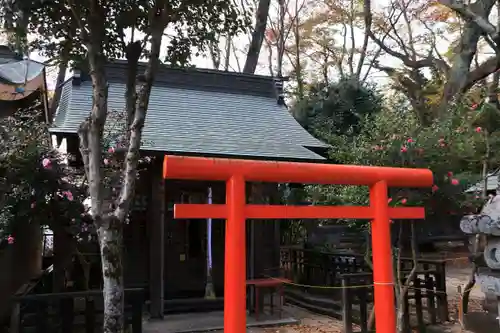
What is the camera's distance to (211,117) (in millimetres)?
10812

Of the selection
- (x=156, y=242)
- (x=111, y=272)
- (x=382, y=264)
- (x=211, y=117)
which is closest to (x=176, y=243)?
(x=156, y=242)

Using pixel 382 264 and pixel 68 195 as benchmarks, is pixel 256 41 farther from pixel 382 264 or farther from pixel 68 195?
pixel 382 264

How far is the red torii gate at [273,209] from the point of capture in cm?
301

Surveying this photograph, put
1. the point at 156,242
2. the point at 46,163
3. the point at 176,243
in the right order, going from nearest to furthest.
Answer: the point at 46,163 → the point at 156,242 → the point at 176,243

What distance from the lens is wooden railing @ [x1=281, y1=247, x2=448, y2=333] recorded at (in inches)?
286

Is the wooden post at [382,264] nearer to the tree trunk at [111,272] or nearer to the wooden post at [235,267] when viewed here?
the wooden post at [235,267]

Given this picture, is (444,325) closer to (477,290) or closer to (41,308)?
(477,290)

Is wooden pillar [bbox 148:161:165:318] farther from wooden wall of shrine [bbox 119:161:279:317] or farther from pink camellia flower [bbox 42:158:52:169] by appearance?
pink camellia flower [bbox 42:158:52:169]

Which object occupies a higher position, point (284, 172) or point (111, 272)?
point (284, 172)

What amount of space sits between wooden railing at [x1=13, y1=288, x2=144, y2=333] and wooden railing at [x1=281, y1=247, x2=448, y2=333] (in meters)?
2.70

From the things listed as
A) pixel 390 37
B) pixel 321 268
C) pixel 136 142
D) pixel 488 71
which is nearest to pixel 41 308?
pixel 136 142

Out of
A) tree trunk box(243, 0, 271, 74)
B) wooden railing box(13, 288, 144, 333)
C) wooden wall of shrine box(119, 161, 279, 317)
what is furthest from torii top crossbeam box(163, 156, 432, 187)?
tree trunk box(243, 0, 271, 74)

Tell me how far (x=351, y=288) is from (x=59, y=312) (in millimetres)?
4411

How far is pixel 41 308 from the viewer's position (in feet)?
18.0
